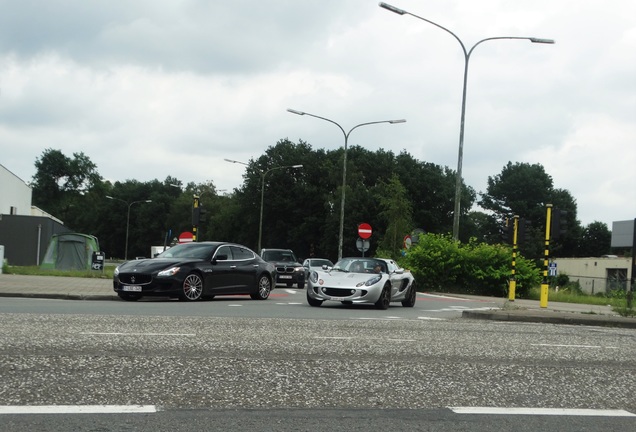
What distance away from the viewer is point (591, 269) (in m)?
87.9

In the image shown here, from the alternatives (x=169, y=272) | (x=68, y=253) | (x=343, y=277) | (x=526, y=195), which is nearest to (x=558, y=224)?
(x=343, y=277)

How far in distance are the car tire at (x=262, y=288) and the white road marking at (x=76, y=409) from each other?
18668 mm

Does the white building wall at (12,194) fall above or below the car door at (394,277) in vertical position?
above

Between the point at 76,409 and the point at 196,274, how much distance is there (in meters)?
16.7

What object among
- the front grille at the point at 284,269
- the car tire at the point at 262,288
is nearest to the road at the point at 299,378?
the car tire at the point at 262,288

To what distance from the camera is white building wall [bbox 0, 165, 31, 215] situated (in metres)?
74.1

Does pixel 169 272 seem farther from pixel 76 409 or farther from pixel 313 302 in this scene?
pixel 76 409

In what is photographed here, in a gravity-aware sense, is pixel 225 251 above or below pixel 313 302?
above

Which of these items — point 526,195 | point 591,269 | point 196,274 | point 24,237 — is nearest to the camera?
point 196,274

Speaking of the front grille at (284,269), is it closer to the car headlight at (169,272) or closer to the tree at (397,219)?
the tree at (397,219)

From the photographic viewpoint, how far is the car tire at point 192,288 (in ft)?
73.0

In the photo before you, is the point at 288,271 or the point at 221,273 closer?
the point at 221,273

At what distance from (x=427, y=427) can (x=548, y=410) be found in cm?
121

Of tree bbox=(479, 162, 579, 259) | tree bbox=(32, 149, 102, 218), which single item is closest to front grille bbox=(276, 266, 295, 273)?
tree bbox=(479, 162, 579, 259)
